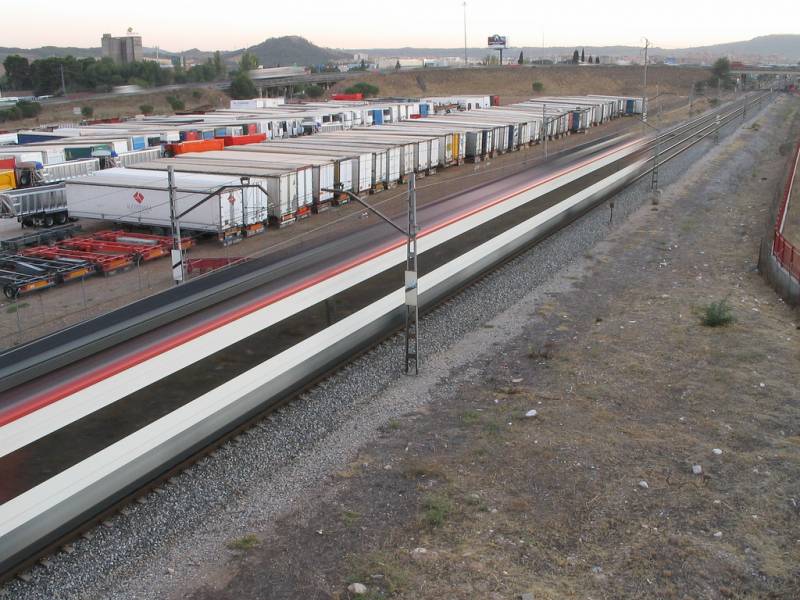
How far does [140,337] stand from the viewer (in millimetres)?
11094

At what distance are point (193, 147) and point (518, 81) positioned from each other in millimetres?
107112

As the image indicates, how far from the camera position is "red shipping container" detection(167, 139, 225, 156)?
163ft

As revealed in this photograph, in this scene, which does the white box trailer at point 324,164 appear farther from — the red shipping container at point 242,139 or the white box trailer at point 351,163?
the red shipping container at point 242,139

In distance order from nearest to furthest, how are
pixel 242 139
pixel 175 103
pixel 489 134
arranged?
pixel 489 134 < pixel 242 139 < pixel 175 103

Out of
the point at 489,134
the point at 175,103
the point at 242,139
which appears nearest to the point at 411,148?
the point at 489,134

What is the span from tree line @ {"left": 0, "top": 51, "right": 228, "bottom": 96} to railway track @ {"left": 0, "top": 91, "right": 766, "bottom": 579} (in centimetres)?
12809

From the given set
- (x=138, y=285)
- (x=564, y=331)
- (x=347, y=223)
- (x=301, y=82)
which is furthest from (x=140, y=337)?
(x=301, y=82)

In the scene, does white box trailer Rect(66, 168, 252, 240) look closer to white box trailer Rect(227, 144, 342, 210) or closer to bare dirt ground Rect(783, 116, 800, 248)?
white box trailer Rect(227, 144, 342, 210)

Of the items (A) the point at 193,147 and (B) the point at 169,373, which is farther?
(A) the point at 193,147

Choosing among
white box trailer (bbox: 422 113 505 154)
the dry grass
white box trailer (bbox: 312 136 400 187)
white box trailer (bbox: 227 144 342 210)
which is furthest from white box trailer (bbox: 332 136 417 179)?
the dry grass

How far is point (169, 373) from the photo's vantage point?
1093 centimetres

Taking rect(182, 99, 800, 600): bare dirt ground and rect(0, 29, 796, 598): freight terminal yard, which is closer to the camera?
rect(0, 29, 796, 598): freight terminal yard

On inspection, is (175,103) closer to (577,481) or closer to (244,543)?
(577,481)

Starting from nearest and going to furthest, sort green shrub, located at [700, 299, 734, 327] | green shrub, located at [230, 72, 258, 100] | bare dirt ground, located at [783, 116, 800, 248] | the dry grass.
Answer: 1. green shrub, located at [700, 299, 734, 327]
2. bare dirt ground, located at [783, 116, 800, 248]
3. the dry grass
4. green shrub, located at [230, 72, 258, 100]
